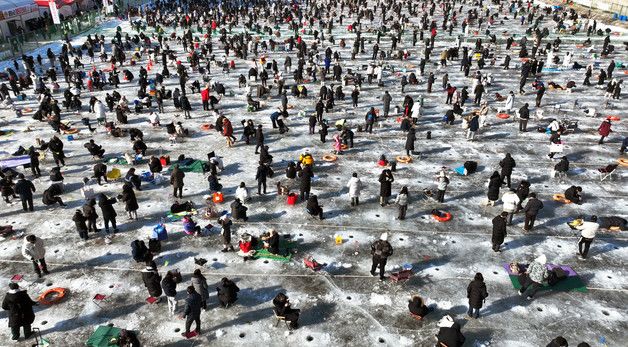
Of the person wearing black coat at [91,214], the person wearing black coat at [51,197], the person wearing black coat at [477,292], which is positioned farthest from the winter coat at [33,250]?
the person wearing black coat at [477,292]

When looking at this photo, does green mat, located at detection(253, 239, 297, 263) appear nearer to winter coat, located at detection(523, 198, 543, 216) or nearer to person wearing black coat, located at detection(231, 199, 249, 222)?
person wearing black coat, located at detection(231, 199, 249, 222)

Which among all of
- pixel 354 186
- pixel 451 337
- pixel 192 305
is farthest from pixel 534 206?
pixel 192 305

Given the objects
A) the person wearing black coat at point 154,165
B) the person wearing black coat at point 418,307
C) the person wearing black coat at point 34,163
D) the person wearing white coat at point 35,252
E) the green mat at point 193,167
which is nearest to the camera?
the person wearing black coat at point 418,307

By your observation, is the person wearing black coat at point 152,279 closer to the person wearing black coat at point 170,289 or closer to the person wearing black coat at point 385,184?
the person wearing black coat at point 170,289

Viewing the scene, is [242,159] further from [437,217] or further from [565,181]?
[565,181]

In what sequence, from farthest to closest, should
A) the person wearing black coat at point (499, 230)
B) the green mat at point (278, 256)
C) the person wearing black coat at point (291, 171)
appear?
1. the person wearing black coat at point (291, 171)
2. the green mat at point (278, 256)
3. the person wearing black coat at point (499, 230)

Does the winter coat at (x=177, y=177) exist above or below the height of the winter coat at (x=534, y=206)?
above

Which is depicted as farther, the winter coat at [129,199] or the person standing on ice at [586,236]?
the winter coat at [129,199]

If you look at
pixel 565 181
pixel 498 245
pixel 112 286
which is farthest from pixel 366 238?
pixel 565 181
